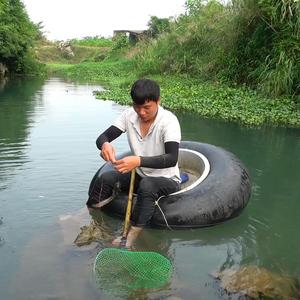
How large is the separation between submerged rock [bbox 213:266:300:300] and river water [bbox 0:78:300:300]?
102 mm

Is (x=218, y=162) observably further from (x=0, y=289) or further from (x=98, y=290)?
(x=0, y=289)

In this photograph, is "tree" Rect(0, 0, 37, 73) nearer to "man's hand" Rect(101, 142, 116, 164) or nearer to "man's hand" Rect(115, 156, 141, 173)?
"man's hand" Rect(101, 142, 116, 164)

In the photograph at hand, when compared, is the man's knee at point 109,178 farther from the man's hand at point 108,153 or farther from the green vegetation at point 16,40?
the green vegetation at point 16,40

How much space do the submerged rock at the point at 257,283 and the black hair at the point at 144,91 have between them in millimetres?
1470

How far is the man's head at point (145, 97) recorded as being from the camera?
155 inches

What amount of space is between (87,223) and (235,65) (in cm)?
1115

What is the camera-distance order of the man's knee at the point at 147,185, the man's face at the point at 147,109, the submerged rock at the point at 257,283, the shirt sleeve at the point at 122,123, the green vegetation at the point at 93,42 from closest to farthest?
the submerged rock at the point at 257,283
the man's face at the point at 147,109
the man's knee at the point at 147,185
the shirt sleeve at the point at 122,123
the green vegetation at the point at 93,42

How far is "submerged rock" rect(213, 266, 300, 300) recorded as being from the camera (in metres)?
3.45

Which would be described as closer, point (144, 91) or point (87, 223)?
point (144, 91)

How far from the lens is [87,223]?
15.3 ft

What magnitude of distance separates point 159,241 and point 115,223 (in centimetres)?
53

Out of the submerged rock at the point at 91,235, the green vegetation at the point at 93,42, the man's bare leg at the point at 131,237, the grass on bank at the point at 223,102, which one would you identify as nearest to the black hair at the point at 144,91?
the man's bare leg at the point at 131,237

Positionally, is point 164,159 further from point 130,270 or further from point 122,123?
point 130,270

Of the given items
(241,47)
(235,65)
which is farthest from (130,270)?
(241,47)
